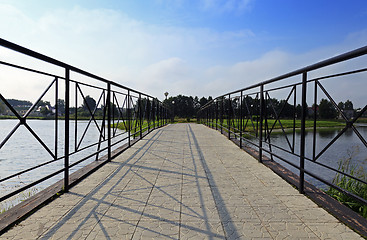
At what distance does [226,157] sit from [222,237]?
9.75 ft

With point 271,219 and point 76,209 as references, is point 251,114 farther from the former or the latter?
point 76,209

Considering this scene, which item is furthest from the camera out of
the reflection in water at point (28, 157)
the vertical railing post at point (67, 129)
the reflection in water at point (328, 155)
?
the reflection in water at point (328, 155)

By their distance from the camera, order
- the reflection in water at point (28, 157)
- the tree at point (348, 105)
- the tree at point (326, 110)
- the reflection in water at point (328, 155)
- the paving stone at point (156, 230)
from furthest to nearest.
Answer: the reflection in water at point (328, 155) → the reflection in water at point (28, 157) → the tree at point (326, 110) → the tree at point (348, 105) → the paving stone at point (156, 230)

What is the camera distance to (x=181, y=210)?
2246mm

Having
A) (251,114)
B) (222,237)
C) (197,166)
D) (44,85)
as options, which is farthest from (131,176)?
(251,114)

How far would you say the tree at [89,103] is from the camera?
11.8ft

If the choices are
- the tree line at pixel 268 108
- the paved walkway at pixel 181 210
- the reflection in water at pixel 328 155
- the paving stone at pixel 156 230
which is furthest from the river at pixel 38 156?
the paving stone at pixel 156 230

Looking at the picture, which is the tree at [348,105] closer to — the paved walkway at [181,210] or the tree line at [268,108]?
the tree line at [268,108]

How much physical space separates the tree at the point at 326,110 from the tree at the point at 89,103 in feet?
10.3

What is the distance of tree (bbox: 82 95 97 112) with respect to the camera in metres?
3.61

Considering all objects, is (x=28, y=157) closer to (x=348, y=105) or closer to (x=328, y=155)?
(x=348, y=105)

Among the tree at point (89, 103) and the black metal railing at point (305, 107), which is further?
the tree at point (89, 103)

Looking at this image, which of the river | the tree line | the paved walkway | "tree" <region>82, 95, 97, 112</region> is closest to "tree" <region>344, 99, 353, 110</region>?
the tree line

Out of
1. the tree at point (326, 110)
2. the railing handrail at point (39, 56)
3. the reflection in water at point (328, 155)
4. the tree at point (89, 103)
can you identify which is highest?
the railing handrail at point (39, 56)
